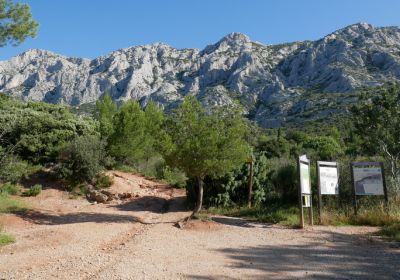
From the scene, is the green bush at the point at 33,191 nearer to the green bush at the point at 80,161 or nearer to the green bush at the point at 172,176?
the green bush at the point at 80,161

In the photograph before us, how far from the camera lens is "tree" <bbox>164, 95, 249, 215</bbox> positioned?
1091 cm

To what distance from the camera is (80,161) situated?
18016 mm

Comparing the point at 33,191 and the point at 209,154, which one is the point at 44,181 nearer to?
the point at 33,191

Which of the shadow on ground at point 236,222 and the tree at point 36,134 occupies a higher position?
the tree at point 36,134

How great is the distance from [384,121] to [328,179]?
4.30 meters

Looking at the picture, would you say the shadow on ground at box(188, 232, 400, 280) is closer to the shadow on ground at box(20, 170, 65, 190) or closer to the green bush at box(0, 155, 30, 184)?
the green bush at box(0, 155, 30, 184)

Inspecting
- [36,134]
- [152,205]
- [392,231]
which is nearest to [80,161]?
[36,134]

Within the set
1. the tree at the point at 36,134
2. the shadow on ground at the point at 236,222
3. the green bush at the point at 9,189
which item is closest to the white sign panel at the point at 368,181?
the shadow on ground at the point at 236,222

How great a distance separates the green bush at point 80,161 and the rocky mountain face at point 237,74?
64025 mm

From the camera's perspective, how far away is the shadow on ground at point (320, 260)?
18.7 feet

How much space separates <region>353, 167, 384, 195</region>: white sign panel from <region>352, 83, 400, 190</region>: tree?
2.57m

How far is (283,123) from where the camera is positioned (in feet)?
260

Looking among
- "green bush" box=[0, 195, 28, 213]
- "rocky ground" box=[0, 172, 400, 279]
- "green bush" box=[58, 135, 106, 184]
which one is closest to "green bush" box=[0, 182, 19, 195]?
"green bush" box=[0, 195, 28, 213]

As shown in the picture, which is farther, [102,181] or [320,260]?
[102,181]
